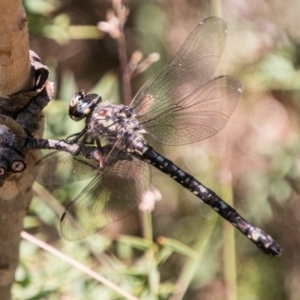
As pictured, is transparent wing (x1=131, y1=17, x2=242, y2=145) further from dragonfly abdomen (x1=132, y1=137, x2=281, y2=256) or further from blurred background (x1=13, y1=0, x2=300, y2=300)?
blurred background (x1=13, y1=0, x2=300, y2=300)

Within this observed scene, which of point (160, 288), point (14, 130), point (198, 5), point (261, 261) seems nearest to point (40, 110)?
point (14, 130)

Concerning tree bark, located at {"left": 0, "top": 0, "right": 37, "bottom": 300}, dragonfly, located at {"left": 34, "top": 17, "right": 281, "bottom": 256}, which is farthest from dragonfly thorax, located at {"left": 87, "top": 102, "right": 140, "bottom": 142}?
tree bark, located at {"left": 0, "top": 0, "right": 37, "bottom": 300}

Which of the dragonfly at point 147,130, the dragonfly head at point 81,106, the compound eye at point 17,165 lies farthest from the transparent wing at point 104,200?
the compound eye at point 17,165

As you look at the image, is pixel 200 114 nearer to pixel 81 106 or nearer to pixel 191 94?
pixel 191 94

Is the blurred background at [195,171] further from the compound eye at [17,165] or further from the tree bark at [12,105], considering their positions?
the compound eye at [17,165]

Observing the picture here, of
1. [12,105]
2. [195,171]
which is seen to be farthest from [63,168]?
[195,171]

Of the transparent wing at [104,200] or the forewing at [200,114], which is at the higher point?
the forewing at [200,114]

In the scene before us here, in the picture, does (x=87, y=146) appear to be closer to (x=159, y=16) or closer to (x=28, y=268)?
(x=28, y=268)
